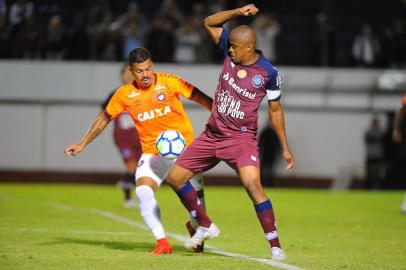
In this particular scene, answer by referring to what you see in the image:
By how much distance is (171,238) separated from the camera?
12023 mm

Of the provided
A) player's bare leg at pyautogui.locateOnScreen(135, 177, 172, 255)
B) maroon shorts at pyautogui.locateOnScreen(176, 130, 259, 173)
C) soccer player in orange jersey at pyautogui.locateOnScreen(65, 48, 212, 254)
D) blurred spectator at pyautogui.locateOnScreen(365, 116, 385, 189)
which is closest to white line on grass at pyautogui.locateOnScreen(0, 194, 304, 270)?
soccer player in orange jersey at pyautogui.locateOnScreen(65, 48, 212, 254)

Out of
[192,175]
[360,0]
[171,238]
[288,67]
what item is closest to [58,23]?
[288,67]

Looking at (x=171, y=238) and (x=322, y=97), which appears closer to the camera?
(x=171, y=238)

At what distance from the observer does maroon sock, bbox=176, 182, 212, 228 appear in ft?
33.0

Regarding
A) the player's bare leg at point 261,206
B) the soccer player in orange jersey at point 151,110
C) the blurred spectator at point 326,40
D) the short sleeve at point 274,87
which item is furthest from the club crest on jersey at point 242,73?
the blurred spectator at point 326,40

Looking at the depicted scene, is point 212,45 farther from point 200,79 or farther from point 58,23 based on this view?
point 58,23

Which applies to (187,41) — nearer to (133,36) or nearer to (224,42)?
(133,36)

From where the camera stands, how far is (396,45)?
26.4 meters

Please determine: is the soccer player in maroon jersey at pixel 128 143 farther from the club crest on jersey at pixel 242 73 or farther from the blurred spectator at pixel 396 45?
the blurred spectator at pixel 396 45

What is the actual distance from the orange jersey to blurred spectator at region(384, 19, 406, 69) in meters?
17.0

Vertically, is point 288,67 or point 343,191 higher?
point 288,67

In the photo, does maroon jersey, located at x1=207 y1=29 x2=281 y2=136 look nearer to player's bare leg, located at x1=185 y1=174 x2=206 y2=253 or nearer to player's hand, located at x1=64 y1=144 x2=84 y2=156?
player's bare leg, located at x1=185 y1=174 x2=206 y2=253

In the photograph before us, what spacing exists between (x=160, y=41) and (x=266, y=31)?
300cm

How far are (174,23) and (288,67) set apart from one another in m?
3.78
